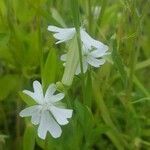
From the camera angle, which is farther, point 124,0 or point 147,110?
point 147,110

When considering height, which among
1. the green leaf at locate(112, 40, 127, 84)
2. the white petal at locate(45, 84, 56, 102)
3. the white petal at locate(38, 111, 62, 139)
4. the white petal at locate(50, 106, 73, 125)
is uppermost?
the green leaf at locate(112, 40, 127, 84)

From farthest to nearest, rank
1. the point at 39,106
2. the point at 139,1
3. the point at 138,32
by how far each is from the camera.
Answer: the point at 139,1, the point at 138,32, the point at 39,106

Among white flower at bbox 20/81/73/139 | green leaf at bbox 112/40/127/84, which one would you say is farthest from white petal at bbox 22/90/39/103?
green leaf at bbox 112/40/127/84

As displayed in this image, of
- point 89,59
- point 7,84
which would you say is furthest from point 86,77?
point 7,84

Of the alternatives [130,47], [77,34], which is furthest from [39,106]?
[130,47]

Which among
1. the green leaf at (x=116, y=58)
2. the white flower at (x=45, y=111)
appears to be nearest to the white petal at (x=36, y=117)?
the white flower at (x=45, y=111)

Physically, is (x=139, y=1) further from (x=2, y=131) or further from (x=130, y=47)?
(x=2, y=131)

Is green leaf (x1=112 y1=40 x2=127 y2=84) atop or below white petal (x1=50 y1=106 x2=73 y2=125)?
atop

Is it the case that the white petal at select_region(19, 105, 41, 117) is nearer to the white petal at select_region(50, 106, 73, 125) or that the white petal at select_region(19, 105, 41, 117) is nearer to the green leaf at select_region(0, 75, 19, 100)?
the white petal at select_region(50, 106, 73, 125)
